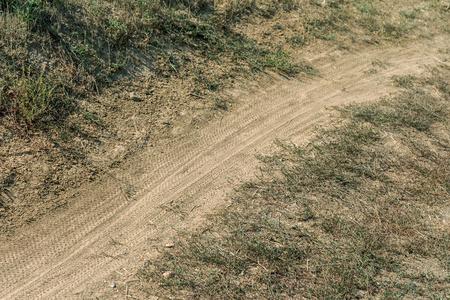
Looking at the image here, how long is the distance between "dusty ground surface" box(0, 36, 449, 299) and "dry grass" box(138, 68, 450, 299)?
0.28 metres

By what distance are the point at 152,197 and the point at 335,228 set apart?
2.00m

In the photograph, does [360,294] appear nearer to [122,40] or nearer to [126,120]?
[126,120]

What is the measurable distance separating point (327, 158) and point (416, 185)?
1114 mm

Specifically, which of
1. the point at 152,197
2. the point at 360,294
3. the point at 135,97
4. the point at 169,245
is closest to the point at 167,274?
the point at 169,245

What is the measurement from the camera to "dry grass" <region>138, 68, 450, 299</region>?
564cm

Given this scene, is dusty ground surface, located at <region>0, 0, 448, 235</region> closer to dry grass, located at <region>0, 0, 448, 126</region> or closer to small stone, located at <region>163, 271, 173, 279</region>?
dry grass, located at <region>0, 0, 448, 126</region>

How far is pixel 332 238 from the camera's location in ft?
20.4

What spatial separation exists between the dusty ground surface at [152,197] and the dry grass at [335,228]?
278mm

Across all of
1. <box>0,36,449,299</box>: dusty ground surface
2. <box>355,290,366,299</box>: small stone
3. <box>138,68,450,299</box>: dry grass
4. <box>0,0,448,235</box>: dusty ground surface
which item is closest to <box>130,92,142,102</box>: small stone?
<box>0,0,448,235</box>: dusty ground surface

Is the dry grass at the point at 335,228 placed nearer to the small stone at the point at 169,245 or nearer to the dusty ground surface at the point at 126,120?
the small stone at the point at 169,245

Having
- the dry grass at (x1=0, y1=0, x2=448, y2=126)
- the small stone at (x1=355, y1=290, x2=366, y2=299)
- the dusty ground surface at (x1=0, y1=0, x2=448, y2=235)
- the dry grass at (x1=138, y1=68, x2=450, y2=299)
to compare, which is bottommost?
the small stone at (x1=355, y1=290, x2=366, y2=299)

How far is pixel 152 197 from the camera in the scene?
254 inches

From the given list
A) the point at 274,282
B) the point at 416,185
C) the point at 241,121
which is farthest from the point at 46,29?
the point at 416,185

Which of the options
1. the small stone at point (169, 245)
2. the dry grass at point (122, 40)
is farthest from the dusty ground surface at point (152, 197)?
the dry grass at point (122, 40)
